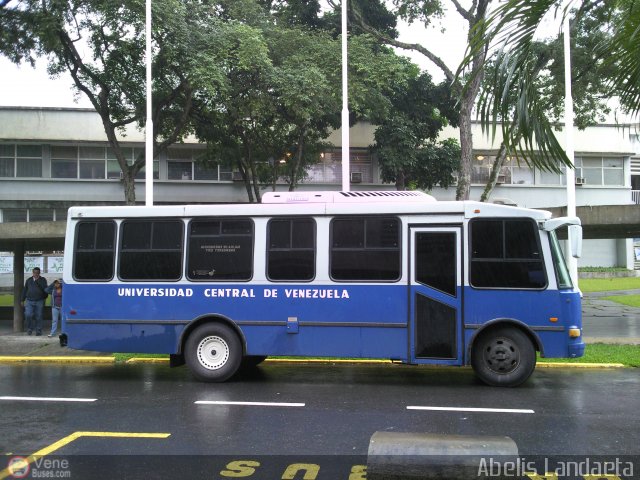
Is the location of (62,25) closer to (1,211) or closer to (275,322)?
(275,322)

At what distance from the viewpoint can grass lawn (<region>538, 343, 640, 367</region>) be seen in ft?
36.6

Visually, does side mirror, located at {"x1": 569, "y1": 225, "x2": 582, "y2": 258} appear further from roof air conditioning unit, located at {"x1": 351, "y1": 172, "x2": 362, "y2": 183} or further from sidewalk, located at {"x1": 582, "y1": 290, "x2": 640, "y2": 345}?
roof air conditioning unit, located at {"x1": 351, "y1": 172, "x2": 362, "y2": 183}

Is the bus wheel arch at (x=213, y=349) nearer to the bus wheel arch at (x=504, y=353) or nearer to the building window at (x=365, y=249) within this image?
the building window at (x=365, y=249)

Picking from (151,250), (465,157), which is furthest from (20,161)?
(151,250)

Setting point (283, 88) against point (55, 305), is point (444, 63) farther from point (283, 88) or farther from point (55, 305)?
point (55, 305)

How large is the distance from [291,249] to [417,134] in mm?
19307

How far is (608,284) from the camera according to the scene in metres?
34.4

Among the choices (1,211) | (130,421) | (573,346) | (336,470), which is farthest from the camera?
(1,211)

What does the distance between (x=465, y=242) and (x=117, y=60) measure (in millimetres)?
14062

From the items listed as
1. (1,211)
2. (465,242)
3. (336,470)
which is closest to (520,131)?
(336,470)

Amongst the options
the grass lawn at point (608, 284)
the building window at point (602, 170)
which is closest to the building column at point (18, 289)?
the grass lawn at point (608, 284)

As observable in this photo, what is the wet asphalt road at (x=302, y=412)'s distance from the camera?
6008 millimetres

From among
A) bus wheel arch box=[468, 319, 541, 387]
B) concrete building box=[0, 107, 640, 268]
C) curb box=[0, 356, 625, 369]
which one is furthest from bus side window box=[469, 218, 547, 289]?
concrete building box=[0, 107, 640, 268]

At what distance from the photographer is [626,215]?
15.1 m
